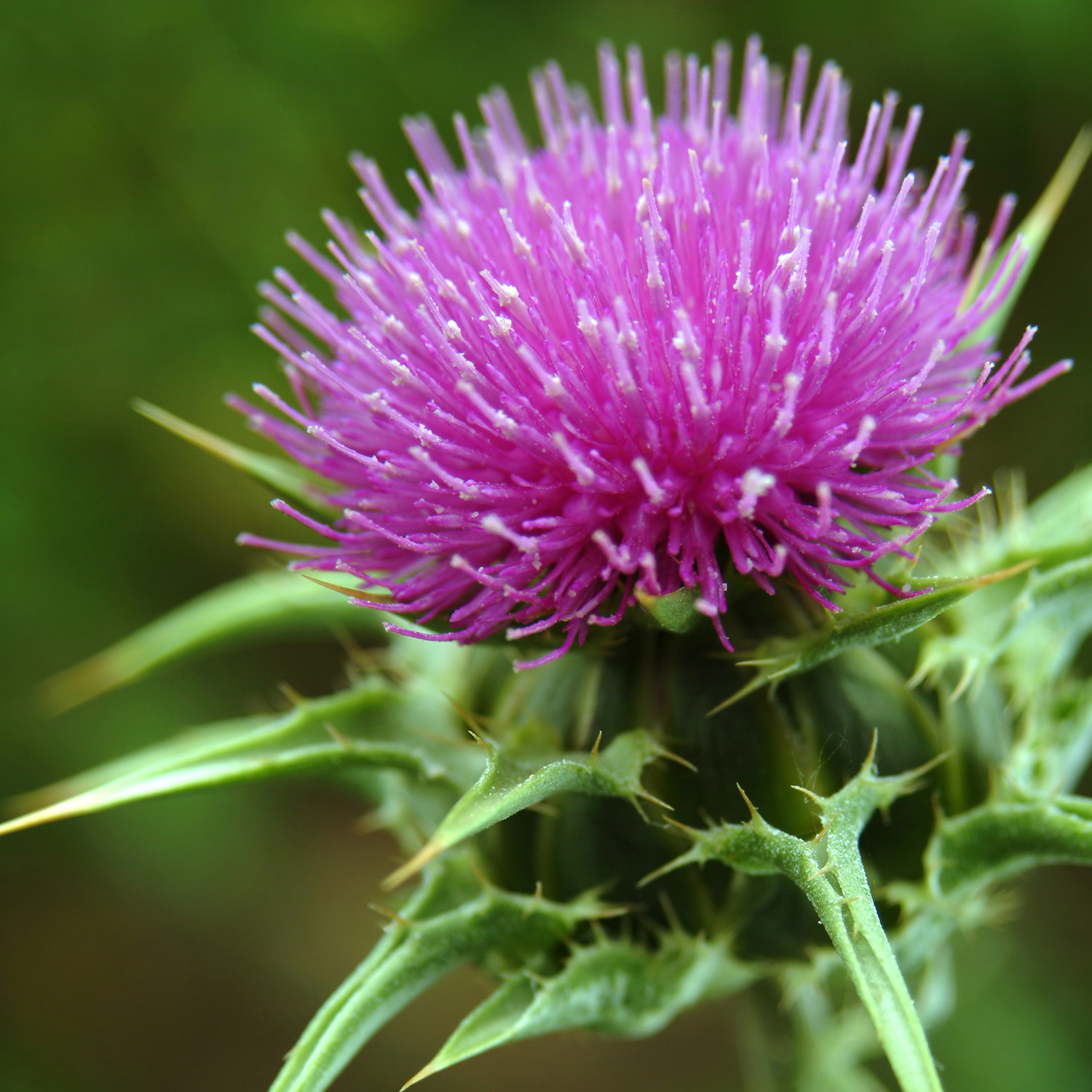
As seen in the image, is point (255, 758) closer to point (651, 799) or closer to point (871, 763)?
point (651, 799)

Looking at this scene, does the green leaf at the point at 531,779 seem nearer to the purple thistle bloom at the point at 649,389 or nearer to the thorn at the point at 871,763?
the purple thistle bloom at the point at 649,389

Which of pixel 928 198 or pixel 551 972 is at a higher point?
pixel 928 198

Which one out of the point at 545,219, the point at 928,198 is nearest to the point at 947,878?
the point at 928,198

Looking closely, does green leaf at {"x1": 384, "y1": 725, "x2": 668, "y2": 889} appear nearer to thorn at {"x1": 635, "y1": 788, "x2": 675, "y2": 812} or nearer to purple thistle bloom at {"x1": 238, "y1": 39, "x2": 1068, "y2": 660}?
thorn at {"x1": 635, "y1": 788, "x2": 675, "y2": 812}

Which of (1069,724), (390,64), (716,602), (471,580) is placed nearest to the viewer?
(716,602)

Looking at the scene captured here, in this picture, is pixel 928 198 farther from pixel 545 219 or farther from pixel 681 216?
pixel 545 219

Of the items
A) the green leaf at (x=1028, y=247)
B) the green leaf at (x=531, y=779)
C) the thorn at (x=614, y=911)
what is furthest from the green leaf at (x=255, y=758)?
the green leaf at (x=1028, y=247)

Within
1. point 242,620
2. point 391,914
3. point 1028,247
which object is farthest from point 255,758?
point 1028,247

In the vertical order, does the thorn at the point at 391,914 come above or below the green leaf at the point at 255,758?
below
